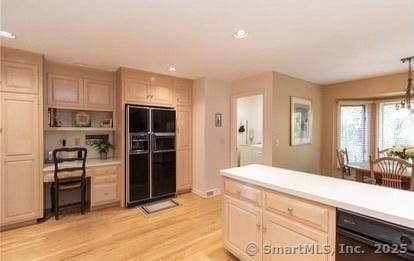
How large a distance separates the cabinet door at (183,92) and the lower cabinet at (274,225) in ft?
8.46

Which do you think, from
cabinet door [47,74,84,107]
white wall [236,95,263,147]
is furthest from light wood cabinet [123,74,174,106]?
white wall [236,95,263,147]

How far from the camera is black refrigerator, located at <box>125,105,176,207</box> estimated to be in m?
3.74

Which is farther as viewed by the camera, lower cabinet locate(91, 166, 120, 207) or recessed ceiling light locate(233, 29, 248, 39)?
lower cabinet locate(91, 166, 120, 207)

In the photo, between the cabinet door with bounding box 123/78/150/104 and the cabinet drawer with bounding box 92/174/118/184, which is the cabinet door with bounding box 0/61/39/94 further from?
the cabinet drawer with bounding box 92/174/118/184

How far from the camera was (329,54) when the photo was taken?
3053 mm

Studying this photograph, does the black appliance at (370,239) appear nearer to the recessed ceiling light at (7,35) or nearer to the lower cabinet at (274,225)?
the lower cabinet at (274,225)

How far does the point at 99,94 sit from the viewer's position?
389 centimetres

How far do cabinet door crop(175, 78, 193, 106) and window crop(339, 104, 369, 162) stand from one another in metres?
3.53

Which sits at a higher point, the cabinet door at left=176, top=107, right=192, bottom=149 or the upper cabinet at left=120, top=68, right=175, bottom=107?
the upper cabinet at left=120, top=68, right=175, bottom=107

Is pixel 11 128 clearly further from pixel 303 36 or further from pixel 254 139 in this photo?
pixel 254 139

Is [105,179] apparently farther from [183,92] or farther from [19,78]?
[183,92]

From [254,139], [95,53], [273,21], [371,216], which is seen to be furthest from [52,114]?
[254,139]

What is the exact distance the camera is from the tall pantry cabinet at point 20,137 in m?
2.85

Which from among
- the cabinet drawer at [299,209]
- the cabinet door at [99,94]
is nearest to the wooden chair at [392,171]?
the cabinet drawer at [299,209]
